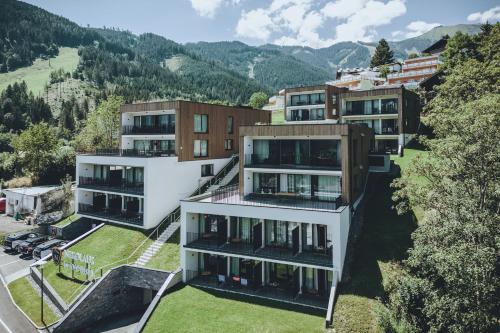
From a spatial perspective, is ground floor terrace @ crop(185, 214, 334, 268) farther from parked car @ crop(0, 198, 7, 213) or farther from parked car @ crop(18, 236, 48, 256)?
parked car @ crop(0, 198, 7, 213)

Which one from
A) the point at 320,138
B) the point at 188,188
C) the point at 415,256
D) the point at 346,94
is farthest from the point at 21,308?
the point at 346,94

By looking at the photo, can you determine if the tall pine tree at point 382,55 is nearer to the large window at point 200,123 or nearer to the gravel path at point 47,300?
the large window at point 200,123

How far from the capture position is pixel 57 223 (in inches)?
1656

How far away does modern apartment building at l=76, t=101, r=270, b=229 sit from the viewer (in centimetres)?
3425

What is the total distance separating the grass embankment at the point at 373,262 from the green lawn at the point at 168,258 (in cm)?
1347

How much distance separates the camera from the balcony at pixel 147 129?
38500 millimetres

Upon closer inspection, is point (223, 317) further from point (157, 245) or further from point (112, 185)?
point (112, 185)

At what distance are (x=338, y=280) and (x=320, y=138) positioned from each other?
10.9 metres

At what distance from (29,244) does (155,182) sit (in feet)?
55.5

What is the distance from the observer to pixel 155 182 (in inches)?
1330

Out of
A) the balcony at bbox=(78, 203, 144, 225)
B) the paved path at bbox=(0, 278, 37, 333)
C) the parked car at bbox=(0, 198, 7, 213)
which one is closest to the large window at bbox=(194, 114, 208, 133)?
the balcony at bbox=(78, 203, 144, 225)

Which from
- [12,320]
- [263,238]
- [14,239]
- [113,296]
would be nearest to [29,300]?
[12,320]

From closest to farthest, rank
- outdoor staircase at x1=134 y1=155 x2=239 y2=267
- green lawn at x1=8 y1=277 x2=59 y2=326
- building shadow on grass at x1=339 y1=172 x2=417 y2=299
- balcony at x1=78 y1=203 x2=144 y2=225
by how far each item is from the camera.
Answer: building shadow on grass at x1=339 y1=172 x2=417 y2=299
green lawn at x1=8 y1=277 x2=59 y2=326
outdoor staircase at x1=134 y1=155 x2=239 y2=267
balcony at x1=78 y1=203 x2=144 y2=225

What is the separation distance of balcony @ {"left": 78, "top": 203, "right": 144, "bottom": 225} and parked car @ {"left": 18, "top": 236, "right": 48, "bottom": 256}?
17.7 feet
